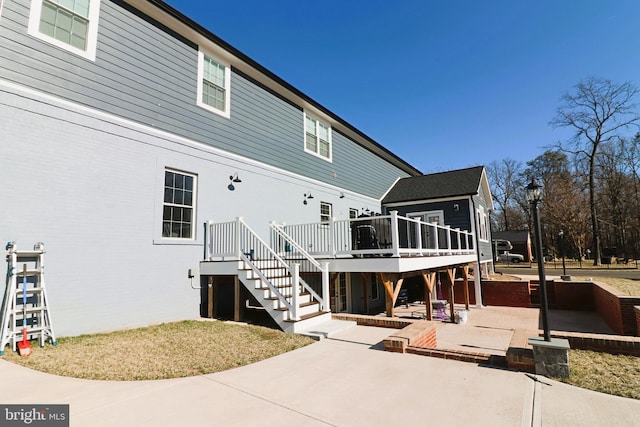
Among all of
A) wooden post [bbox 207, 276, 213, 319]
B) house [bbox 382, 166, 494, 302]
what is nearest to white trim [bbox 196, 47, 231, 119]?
wooden post [bbox 207, 276, 213, 319]

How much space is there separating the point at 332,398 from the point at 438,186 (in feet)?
49.5

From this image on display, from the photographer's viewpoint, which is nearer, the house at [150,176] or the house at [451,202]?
the house at [150,176]

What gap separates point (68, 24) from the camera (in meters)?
6.38

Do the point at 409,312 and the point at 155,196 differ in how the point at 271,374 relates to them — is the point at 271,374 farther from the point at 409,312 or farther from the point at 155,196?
the point at 409,312

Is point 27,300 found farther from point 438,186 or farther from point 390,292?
point 438,186

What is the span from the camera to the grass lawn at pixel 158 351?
4293 millimetres

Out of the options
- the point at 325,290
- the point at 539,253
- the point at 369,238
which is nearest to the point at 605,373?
the point at 539,253

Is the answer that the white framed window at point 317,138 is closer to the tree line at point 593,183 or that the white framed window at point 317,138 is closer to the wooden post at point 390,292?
the wooden post at point 390,292

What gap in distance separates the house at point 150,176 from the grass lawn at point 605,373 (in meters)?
3.66

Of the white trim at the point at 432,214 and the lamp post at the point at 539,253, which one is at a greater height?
the white trim at the point at 432,214

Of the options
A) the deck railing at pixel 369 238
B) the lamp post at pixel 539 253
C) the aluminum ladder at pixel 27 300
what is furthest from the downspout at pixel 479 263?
the aluminum ladder at pixel 27 300

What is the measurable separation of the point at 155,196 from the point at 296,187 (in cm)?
Result: 531

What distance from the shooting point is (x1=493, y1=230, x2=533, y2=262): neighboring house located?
39562 millimetres

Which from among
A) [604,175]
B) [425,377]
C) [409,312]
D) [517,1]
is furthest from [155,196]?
[604,175]
